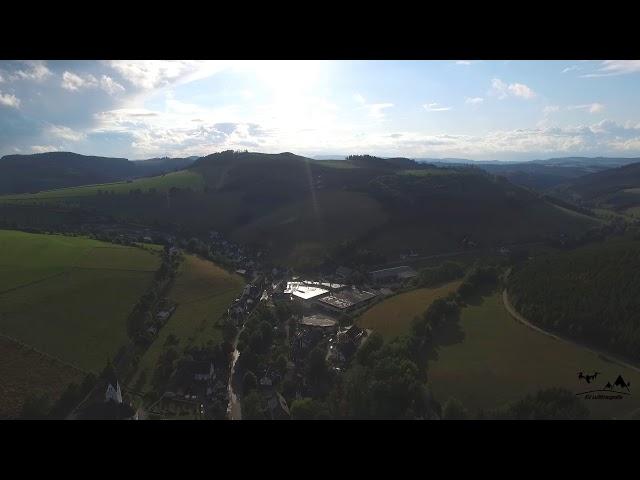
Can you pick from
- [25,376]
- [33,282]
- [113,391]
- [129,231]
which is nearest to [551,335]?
[113,391]

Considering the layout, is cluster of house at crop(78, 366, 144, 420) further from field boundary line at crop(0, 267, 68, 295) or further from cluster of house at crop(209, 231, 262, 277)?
cluster of house at crop(209, 231, 262, 277)

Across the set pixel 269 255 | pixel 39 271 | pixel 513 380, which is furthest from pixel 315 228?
pixel 513 380

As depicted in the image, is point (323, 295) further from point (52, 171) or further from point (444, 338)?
point (52, 171)

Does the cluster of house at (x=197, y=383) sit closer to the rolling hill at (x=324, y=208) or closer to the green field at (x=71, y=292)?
the green field at (x=71, y=292)

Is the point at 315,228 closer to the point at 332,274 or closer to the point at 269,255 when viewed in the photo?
the point at 269,255

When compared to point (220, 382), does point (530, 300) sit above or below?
above

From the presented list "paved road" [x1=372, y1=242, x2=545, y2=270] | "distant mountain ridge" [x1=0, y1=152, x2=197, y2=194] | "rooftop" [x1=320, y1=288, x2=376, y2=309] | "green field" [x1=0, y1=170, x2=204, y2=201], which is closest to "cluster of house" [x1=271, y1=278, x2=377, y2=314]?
"rooftop" [x1=320, y1=288, x2=376, y2=309]
